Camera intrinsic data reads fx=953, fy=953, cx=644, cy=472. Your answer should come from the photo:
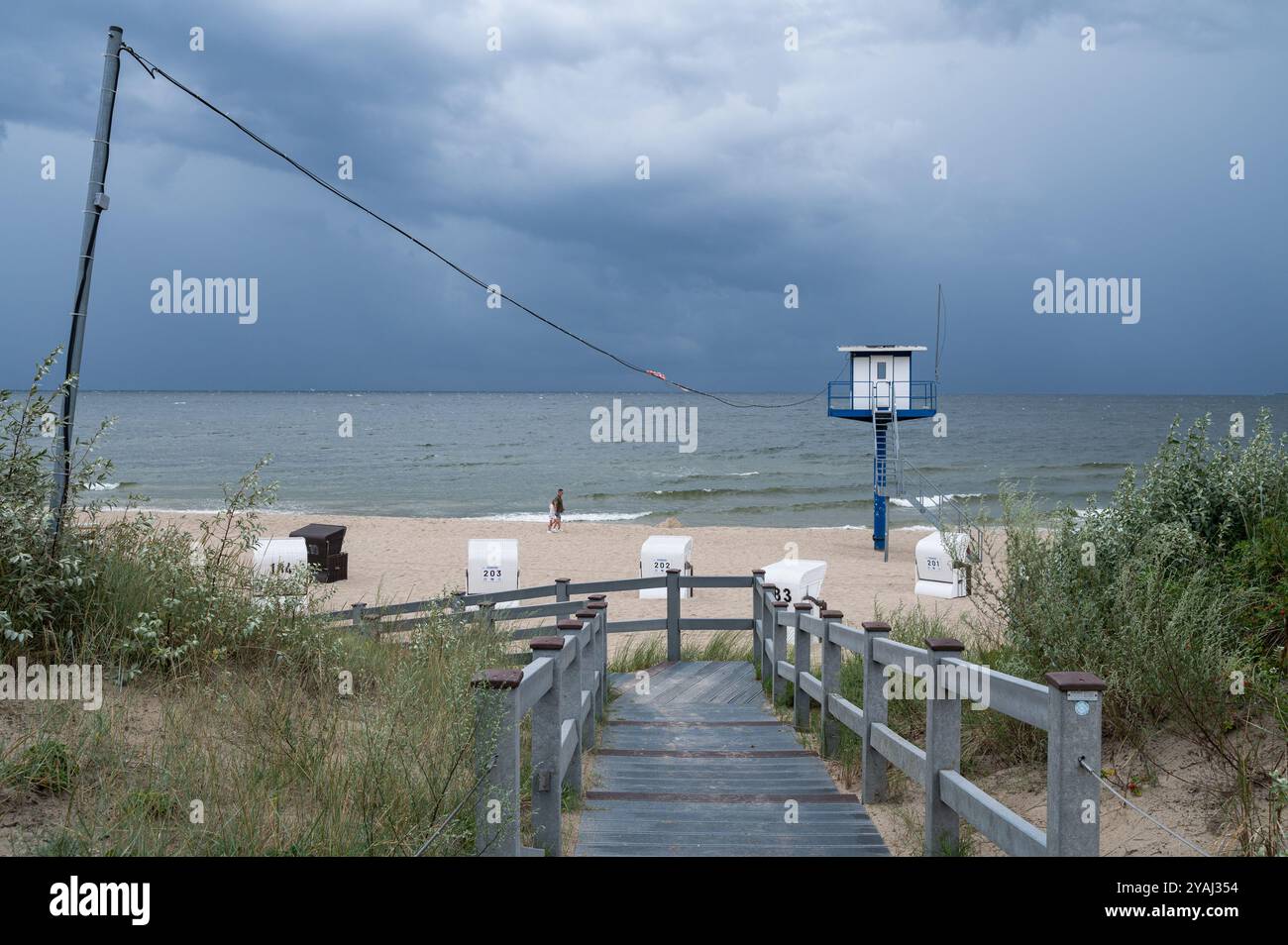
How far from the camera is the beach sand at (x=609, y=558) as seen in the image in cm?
1929

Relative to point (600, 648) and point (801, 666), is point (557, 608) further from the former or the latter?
point (801, 666)

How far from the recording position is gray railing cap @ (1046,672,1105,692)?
305 cm

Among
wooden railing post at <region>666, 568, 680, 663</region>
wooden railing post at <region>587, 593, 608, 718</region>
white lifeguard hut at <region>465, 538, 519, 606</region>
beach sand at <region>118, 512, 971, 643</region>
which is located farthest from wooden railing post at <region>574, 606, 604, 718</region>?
white lifeguard hut at <region>465, 538, 519, 606</region>

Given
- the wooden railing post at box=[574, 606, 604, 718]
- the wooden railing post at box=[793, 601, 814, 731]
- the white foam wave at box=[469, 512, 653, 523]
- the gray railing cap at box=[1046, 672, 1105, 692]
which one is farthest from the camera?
the white foam wave at box=[469, 512, 653, 523]

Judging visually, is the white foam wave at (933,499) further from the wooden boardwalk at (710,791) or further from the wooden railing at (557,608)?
the wooden boardwalk at (710,791)

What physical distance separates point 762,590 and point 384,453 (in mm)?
63718

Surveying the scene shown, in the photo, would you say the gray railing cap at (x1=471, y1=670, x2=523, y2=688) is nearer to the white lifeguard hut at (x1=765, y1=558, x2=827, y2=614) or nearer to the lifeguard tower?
the white lifeguard hut at (x1=765, y1=558, x2=827, y2=614)

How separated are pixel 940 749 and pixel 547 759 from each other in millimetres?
1765

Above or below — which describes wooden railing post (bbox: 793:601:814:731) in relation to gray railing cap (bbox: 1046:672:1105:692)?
below

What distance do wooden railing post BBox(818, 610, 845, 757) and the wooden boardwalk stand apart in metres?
0.16

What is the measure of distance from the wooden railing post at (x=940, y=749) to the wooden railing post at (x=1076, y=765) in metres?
1.08
